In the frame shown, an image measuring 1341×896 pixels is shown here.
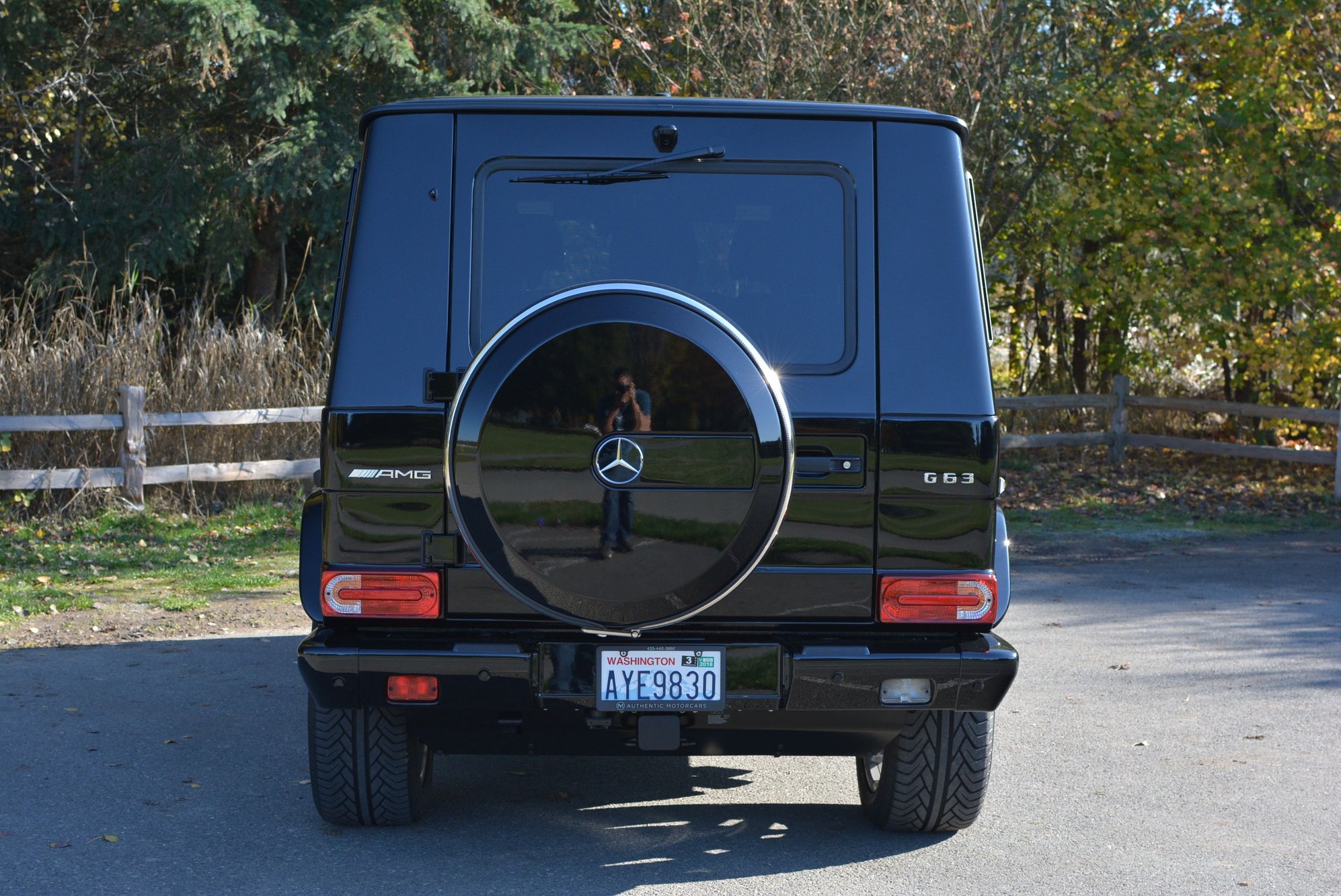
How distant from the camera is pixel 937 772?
13.5 feet

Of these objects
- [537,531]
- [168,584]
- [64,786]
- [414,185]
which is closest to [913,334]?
[537,531]

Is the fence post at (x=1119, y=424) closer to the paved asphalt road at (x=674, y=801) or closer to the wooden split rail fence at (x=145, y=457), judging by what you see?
the wooden split rail fence at (x=145, y=457)

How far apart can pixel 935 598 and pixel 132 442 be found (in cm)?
890

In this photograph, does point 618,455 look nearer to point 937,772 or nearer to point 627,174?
point 627,174

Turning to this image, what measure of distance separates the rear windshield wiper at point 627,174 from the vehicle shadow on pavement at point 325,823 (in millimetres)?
2026

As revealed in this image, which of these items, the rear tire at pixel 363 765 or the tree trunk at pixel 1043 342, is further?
the tree trunk at pixel 1043 342

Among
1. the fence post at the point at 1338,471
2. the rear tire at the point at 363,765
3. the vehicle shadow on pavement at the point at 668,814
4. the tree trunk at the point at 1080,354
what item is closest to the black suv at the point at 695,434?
the rear tire at the point at 363,765

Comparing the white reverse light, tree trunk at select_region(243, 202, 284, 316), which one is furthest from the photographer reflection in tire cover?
tree trunk at select_region(243, 202, 284, 316)

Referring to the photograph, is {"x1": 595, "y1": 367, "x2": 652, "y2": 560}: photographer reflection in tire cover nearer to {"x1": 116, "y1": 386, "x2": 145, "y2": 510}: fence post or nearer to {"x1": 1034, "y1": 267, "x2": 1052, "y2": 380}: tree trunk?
{"x1": 116, "y1": 386, "x2": 145, "y2": 510}: fence post

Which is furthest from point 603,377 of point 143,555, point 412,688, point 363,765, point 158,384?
point 158,384

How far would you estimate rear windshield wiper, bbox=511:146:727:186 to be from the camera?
3.75 m

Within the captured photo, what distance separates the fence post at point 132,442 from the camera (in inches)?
429

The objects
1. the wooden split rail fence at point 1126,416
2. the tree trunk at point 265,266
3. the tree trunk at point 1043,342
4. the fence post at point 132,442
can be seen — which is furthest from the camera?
the tree trunk at point 1043,342

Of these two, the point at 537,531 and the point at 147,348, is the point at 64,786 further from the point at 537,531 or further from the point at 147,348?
the point at 147,348
